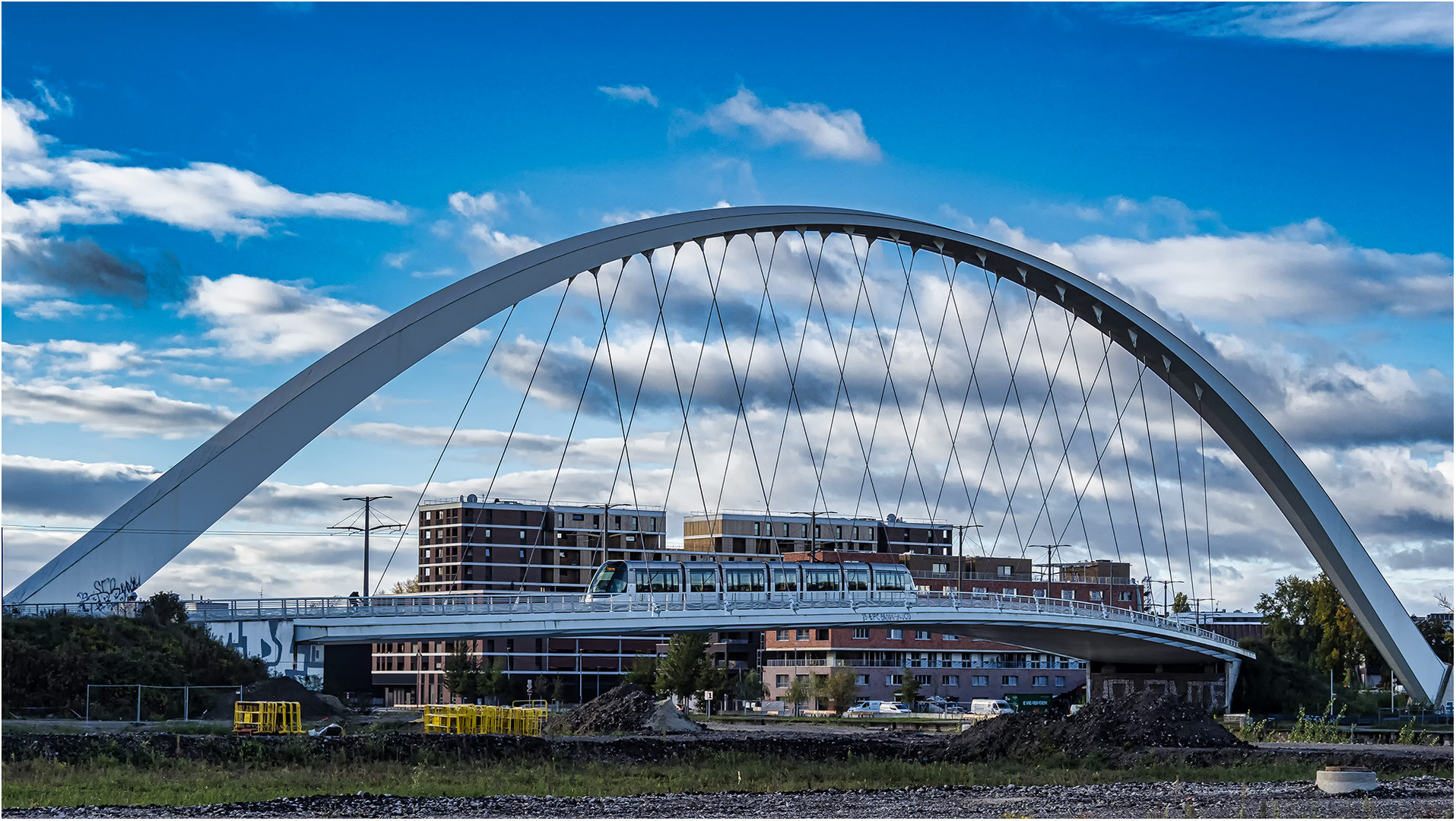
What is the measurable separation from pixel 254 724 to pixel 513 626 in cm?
994

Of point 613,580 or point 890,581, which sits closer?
point 613,580

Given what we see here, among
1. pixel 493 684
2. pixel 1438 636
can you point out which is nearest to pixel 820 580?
pixel 493 684

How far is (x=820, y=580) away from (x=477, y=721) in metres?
24.6

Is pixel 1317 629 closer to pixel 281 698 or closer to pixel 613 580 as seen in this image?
pixel 613 580

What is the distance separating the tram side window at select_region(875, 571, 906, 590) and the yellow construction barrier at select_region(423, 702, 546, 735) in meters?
26.3

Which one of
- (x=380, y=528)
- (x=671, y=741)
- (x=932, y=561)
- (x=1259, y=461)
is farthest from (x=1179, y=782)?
(x=932, y=561)

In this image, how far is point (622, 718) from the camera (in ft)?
150

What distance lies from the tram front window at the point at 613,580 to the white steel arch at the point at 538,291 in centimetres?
1608

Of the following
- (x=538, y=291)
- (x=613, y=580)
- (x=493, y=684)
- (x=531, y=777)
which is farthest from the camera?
(x=493, y=684)

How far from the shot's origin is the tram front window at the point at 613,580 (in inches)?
2221

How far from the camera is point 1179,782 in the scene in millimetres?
28016

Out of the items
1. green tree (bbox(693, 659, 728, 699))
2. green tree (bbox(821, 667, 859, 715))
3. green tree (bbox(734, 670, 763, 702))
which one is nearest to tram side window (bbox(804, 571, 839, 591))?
green tree (bbox(821, 667, 859, 715))

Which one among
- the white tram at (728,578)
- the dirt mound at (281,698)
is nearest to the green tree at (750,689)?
the white tram at (728,578)

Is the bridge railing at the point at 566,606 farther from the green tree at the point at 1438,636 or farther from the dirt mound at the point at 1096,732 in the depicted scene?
the green tree at the point at 1438,636
